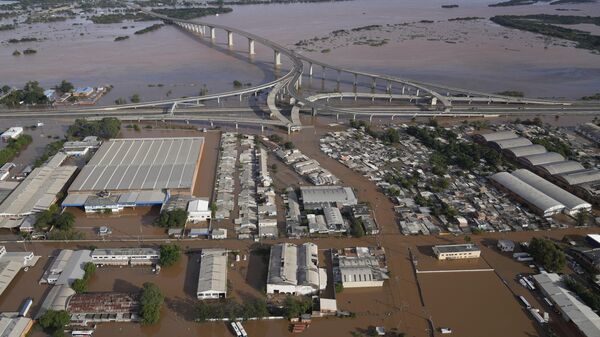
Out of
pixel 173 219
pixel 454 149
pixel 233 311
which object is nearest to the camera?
pixel 233 311

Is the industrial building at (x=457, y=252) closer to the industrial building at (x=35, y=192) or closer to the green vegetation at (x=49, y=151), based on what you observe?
the industrial building at (x=35, y=192)

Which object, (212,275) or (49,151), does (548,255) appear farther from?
(49,151)

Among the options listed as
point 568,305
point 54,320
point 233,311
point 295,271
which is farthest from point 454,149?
point 54,320

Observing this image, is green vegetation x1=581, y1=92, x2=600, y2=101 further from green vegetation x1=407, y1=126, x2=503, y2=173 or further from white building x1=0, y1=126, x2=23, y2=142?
white building x1=0, y1=126, x2=23, y2=142

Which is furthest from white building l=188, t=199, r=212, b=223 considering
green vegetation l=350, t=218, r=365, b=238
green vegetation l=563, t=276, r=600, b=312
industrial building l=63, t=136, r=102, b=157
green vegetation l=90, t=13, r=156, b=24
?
green vegetation l=90, t=13, r=156, b=24

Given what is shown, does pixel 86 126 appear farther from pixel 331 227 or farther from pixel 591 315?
pixel 591 315

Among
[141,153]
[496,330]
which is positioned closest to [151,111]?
[141,153]
